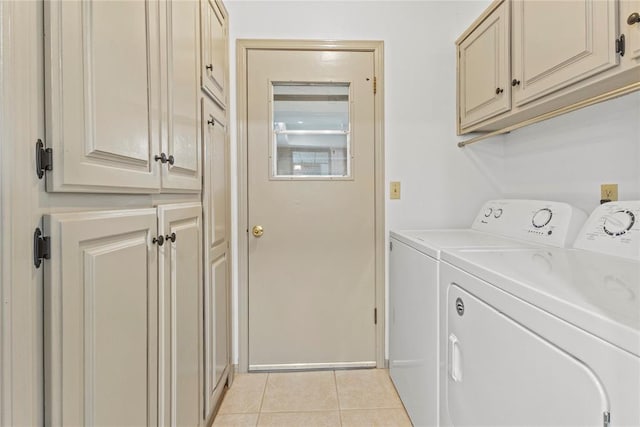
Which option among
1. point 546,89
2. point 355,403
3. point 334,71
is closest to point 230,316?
point 355,403

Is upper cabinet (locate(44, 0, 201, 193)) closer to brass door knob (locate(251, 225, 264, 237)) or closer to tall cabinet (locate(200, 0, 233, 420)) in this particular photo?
tall cabinet (locate(200, 0, 233, 420))

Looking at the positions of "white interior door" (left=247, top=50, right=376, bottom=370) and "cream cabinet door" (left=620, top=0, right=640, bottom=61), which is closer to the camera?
"cream cabinet door" (left=620, top=0, right=640, bottom=61)

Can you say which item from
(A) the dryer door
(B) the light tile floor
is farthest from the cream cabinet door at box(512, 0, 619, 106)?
(B) the light tile floor

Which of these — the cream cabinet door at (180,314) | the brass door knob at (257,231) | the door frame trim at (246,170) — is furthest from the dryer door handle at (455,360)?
the brass door knob at (257,231)

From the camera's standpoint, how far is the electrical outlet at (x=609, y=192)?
1.21 metres

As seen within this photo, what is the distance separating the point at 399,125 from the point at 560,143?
33.0 inches

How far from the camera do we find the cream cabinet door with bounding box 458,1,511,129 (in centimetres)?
137

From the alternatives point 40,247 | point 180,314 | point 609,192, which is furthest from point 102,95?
point 609,192

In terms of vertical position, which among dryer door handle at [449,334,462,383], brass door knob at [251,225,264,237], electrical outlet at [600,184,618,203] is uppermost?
electrical outlet at [600,184,618,203]

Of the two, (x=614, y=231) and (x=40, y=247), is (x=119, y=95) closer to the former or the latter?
(x=40, y=247)

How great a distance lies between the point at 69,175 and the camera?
58 centimetres

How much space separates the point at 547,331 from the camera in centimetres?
62

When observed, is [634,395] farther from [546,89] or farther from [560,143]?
[560,143]

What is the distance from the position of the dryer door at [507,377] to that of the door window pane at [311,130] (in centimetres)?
112
